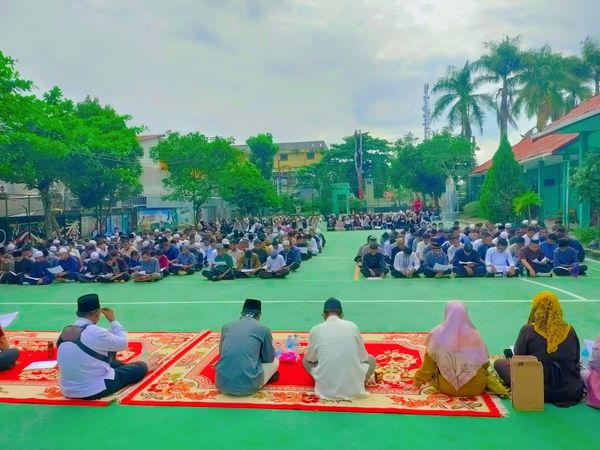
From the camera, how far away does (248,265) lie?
1439 cm

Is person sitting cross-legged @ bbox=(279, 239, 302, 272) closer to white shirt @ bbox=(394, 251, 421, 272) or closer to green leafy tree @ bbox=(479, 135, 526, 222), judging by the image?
white shirt @ bbox=(394, 251, 421, 272)

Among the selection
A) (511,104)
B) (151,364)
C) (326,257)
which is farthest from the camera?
(511,104)

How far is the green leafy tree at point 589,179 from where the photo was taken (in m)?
15.7

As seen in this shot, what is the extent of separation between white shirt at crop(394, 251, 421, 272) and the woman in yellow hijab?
8.25 metres

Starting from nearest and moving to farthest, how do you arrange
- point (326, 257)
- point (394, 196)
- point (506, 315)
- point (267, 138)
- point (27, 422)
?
point (27, 422) → point (506, 315) → point (326, 257) → point (267, 138) → point (394, 196)

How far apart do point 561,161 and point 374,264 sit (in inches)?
580

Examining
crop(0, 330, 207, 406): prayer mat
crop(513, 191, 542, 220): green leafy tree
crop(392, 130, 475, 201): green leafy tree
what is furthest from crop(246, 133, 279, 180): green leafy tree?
crop(0, 330, 207, 406): prayer mat

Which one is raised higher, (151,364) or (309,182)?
(309,182)

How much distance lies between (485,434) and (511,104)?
3325 centimetres

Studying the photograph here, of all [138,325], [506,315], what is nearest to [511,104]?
[506,315]

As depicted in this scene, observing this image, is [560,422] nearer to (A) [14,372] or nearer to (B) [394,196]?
(A) [14,372]

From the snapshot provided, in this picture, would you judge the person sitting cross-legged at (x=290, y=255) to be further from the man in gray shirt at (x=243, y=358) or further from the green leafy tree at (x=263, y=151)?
the green leafy tree at (x=263, y=151)

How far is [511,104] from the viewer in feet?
113

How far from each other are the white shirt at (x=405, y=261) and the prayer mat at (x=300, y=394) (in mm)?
6612
